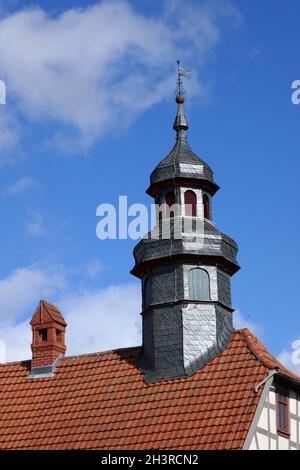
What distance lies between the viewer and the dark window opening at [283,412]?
38.3 m

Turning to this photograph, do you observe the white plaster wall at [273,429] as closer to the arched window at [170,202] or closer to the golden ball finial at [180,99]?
the arched window at [170,202]

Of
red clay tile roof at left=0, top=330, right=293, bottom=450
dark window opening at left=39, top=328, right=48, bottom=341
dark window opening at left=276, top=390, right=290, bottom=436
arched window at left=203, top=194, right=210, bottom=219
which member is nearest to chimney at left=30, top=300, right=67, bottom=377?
dark window opening at left=39, top=328, right=48, bottom=341

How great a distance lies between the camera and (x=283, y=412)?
3869 cm

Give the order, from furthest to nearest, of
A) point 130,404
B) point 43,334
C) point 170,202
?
point 43,334 < point 170,202 < point 130,404

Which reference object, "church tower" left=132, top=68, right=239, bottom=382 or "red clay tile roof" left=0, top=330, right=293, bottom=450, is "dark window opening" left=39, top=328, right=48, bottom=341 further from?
"church tower" left=132, top=68, right=239, bottom=382

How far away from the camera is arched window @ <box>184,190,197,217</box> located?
42.8 m

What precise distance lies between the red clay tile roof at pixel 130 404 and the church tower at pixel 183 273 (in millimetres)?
708

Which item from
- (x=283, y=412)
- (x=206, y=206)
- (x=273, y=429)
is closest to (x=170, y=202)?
(x=206, y=206)

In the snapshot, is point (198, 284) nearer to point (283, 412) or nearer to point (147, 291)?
point (147, 291)

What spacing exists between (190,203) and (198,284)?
323 centimetres

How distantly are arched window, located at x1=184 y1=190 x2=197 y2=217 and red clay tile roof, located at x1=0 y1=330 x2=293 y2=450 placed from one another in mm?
4739
